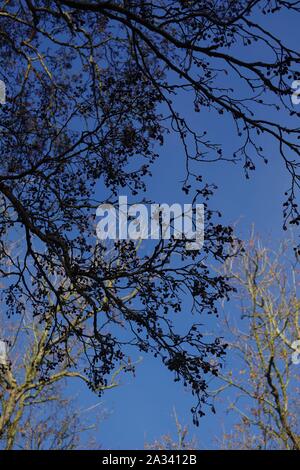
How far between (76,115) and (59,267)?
155cm

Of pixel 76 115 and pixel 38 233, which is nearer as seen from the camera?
pixel 38 233

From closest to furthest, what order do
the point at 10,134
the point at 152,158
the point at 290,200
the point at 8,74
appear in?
the point at 290,200
the point at 152,158
the point at 10,134
the point at 8,74

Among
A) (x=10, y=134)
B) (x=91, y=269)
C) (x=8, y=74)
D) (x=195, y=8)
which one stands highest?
(x=8, y=74)

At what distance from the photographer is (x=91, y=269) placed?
496 cm

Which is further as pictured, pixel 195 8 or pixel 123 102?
pixel 123 102

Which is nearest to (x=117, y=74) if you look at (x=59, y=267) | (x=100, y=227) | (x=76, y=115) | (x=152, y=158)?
(x=76, y=115)

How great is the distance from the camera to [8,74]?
644cm

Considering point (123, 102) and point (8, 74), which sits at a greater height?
point (8, 74)

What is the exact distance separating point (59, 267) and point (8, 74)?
93.9 inches
